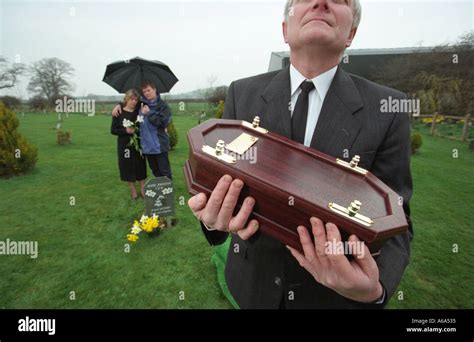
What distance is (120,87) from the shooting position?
5578 millimetres

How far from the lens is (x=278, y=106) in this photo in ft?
5.22

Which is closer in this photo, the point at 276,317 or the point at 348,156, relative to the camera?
the point at 348,156

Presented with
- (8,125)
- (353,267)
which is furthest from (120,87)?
(353,267)

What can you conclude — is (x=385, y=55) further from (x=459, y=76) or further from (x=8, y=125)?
(x=8, y=125)

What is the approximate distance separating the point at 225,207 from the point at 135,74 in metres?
5.38

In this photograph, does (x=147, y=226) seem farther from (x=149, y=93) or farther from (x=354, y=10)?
(x=354, y=10)

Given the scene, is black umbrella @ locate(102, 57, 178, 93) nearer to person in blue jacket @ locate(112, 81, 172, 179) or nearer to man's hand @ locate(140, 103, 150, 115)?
person in blue jacket @ locate(112, 81, 172, 179)

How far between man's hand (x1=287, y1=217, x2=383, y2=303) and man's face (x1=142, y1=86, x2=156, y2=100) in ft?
17.2

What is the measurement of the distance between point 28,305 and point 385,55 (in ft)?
76.9

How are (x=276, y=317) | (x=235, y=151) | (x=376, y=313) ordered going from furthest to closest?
(x=376, y=313) → (x=276, y=317) → (x=235, y=151)

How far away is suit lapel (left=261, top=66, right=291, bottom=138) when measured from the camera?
1563mm

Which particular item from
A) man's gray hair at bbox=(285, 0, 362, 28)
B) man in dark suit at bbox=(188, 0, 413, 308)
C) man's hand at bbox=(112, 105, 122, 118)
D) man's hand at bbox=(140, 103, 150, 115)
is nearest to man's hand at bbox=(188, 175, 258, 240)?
man in dark suit at bbox=(188, 0, 413, 308)

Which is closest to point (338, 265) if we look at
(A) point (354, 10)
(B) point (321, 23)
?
(B) point (321, 23)

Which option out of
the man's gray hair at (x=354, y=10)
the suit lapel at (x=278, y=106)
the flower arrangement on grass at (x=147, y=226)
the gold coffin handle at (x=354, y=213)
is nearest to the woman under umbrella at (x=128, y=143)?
the flower arrangement on grass at (x=147, y=226)
